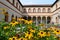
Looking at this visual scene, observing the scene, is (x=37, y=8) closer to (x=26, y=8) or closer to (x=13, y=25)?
(x=26, y=8)

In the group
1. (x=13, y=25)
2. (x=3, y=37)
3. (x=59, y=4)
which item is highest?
(x=59, y=4)

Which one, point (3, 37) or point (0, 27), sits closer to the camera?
point (3, 37)

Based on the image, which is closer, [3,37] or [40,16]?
[3,37]

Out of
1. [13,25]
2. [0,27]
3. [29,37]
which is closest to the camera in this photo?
[29,37]

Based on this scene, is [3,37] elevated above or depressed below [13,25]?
below

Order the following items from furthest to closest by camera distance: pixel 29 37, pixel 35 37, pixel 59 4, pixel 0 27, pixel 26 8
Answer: pixel 26 8
pixel 59 4
pixel 0 27
pixel 35 37
pixel 29 37

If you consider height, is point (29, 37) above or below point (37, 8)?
below

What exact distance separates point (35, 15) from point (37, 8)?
2305 millimetres

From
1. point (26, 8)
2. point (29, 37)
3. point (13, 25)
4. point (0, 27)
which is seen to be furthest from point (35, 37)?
point (26, 8)

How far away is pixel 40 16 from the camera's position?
43.8 meters

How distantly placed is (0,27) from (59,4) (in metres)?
28.0

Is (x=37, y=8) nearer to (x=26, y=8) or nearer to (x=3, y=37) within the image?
(x=26, y=8)

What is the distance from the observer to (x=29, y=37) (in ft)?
8.29

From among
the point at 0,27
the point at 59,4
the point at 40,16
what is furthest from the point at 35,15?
the point at 0,27
